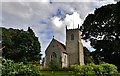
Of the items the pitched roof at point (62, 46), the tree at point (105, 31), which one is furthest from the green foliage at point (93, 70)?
the pitched roof at point (62, 46)

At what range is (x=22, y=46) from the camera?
39.6 metres

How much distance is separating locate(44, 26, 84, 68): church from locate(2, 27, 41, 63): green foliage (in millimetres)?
2610

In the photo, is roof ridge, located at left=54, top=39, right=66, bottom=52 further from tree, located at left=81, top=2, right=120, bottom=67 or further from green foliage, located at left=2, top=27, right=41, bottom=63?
tree, located at left=81, top=2, right=120, bottom=67

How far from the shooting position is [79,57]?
4391cm

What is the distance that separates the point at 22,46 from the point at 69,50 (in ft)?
30.7

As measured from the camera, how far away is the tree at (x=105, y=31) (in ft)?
89.5

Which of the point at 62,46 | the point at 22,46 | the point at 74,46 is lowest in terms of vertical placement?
the point at 22,46

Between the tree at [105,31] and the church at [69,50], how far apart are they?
1267cm

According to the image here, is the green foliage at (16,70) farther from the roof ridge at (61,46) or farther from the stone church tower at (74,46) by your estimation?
the stone church tower at (74,46)

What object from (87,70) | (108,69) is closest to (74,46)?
(108,69)

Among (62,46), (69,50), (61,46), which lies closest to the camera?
(69,50)

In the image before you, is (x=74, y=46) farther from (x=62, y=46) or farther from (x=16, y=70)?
(x=16, y=70)

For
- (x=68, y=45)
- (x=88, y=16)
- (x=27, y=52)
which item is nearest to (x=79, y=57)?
(x=68, y=45)

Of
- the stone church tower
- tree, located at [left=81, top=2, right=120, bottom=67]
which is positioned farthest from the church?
tree, located at [left=81, top=2, right=120, bottom=67]
